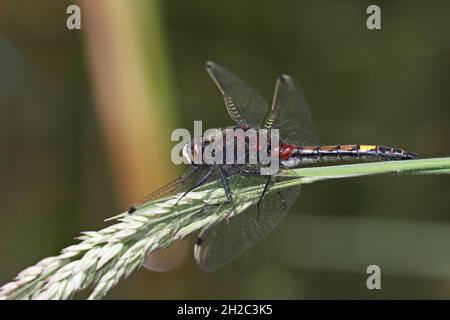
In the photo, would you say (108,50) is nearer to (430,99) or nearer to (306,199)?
(306,199)

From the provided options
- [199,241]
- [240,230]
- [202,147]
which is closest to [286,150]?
[202,147]

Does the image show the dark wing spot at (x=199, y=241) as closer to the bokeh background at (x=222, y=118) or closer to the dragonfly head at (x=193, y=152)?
the dragonfly head at (x=193, y=152)

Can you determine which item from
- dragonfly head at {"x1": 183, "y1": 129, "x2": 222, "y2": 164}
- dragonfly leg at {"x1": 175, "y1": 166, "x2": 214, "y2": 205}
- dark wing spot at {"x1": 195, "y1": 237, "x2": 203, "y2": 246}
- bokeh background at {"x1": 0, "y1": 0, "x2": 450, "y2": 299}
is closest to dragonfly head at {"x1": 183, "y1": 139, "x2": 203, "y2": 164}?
dragonfly head at {"x1": 183, "y1": 129, "x2": 222, "y2": 164}

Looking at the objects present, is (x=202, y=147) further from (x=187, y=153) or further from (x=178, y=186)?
(x=178, y=186)

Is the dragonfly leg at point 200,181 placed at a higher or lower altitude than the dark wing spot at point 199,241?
higher

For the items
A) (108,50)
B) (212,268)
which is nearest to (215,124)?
(108,50)

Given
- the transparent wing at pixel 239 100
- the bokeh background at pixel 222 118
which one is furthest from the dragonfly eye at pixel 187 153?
the bokeh background at pixel 222 118

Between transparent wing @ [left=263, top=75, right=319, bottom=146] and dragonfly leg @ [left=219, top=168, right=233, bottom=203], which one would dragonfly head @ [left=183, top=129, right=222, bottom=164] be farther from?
transparent wing @ [left=263, top=75, right=319, bottom=146]
